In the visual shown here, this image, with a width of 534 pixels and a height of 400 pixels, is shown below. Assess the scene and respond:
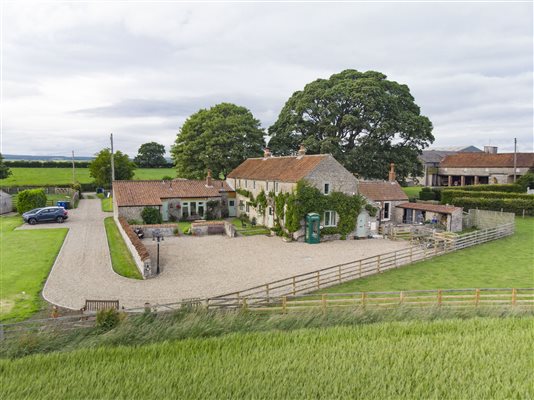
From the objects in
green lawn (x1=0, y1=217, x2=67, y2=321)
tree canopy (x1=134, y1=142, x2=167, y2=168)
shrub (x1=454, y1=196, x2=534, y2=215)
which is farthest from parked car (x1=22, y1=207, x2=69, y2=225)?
tree canopy (x1=134, y1=142, x2=167, y2=168)

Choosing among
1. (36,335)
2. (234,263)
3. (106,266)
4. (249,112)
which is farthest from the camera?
(249,112)

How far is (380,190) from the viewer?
125 ft

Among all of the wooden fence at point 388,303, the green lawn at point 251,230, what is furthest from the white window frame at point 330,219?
the wooden fence at point 388,303

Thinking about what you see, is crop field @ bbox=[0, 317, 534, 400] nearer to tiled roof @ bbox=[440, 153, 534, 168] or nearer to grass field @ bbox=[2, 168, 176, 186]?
grass field @ bbox=[2, 168, 176, 186]

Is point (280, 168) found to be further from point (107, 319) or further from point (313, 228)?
point (107, 319)

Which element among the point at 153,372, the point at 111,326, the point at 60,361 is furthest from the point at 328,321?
the point at 60,361

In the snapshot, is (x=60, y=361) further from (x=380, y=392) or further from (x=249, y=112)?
(x=249, y=112)

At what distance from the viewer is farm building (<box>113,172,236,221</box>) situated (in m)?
35.0

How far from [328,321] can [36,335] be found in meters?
9.42

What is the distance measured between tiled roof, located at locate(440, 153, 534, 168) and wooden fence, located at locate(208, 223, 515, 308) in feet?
133

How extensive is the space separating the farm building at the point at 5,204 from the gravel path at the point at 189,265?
9479 millimetres

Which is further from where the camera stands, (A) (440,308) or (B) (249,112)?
(B) (249,112)

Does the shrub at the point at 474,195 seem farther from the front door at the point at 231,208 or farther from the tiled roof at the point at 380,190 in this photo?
the front door at the point at 231,208

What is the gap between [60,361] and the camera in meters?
11.2
